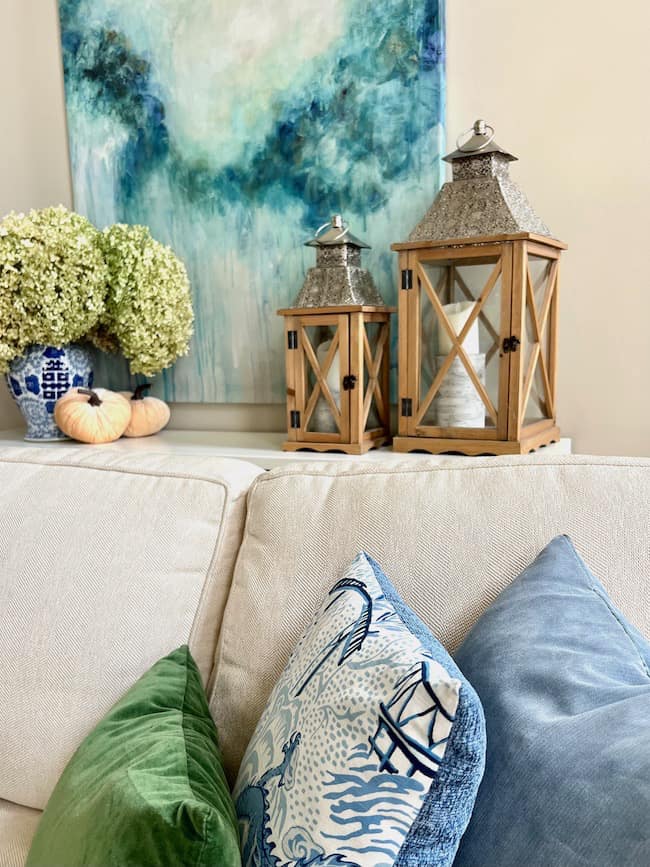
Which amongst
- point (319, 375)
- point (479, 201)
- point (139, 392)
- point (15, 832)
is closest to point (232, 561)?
point (15, 832)

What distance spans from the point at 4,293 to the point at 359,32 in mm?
1027

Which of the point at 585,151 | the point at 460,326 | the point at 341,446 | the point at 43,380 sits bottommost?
the point at 341,446

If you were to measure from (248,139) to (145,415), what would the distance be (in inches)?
29.6

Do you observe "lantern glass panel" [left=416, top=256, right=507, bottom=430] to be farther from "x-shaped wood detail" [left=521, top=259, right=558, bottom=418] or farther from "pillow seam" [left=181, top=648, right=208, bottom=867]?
"pillow seam" [left=181, top=648, right=208, bottom=867]

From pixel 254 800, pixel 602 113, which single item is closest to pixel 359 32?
pixel 602 113

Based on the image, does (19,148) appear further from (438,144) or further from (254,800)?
(254,800)

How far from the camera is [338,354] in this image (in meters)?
1.54

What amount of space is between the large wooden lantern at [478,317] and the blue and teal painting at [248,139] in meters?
0.23

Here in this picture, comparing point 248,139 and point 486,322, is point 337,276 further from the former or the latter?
point 248,139

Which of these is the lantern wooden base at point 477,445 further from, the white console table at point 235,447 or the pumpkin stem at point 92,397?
the pumpkin stem at point 92,397

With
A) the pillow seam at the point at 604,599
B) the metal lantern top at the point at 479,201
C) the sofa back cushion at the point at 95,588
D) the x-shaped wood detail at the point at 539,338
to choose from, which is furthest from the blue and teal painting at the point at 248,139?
the pillow seam at the point at 604,599

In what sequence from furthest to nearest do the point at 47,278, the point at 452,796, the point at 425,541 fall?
the point at 47,278 < the point at 425,541 < the point at 452,796

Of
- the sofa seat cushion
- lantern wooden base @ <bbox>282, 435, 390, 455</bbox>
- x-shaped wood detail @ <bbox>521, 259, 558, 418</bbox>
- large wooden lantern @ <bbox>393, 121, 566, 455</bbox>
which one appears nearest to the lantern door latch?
large wooden lantern @ <bbox>393, 121, 566, 455</bbox>

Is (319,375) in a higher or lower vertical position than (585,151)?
lower
